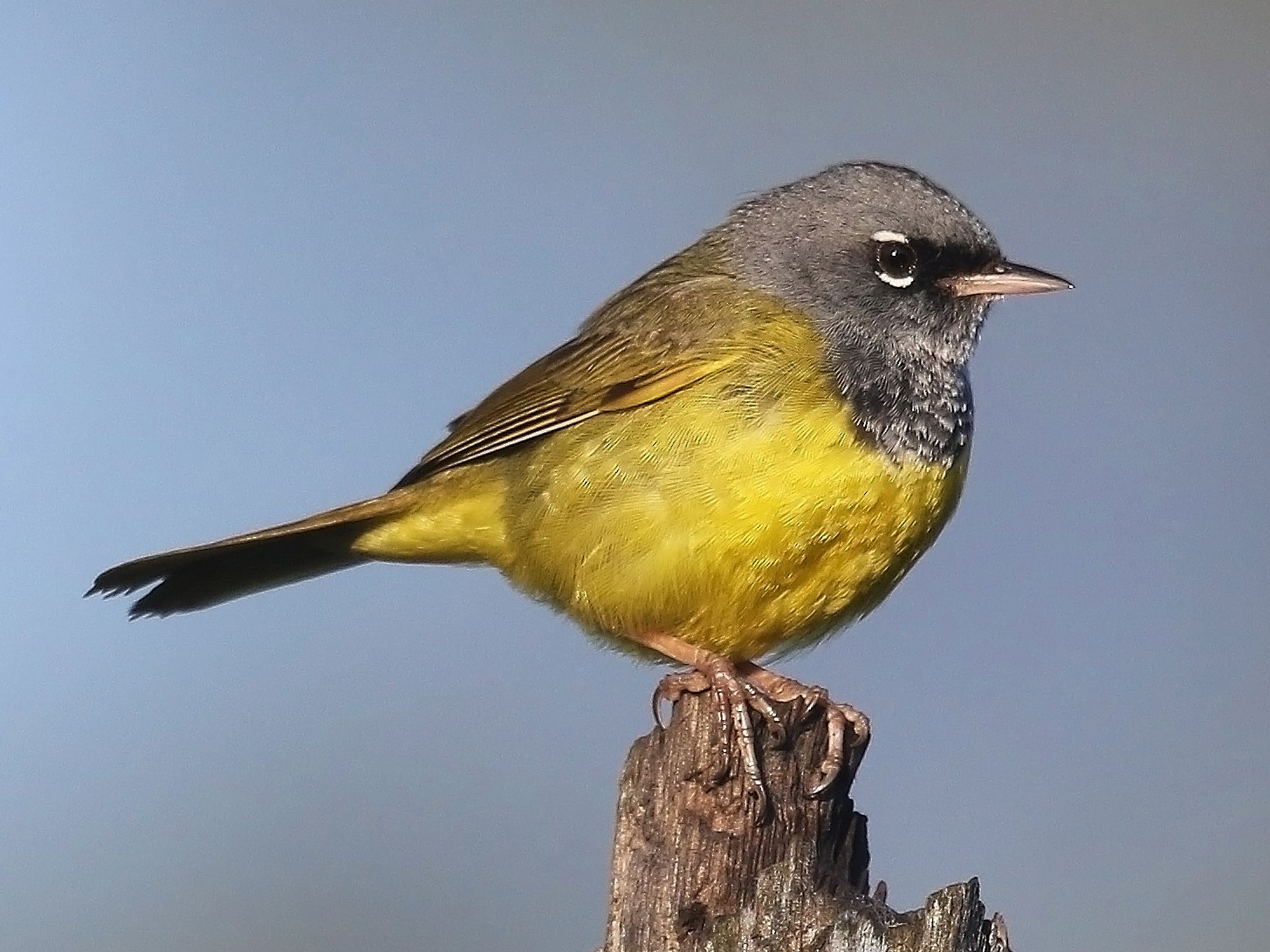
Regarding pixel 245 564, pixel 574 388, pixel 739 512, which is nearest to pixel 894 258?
pixel 574 388

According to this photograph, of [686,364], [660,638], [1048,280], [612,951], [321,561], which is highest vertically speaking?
[1048,280]

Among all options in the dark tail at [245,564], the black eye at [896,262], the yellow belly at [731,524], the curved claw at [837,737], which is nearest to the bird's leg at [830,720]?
the curved claw at [837,737]

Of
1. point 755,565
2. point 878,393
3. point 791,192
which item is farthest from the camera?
point 791,192

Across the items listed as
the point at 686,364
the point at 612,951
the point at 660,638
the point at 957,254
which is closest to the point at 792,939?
the point at 612,951

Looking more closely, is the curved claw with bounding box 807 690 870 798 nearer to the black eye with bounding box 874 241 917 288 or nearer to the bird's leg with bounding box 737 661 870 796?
the bird's leg with bounding box 737 661 870 796

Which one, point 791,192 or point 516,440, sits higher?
point 791,192

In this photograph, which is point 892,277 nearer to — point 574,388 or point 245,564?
point 574,388

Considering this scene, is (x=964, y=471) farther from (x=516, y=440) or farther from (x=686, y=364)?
(x=516, y=440)
